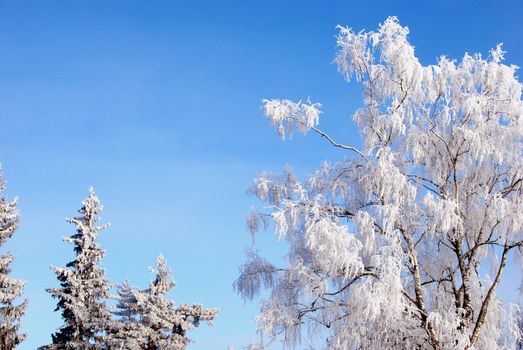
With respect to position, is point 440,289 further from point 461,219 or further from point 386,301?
point 386,301

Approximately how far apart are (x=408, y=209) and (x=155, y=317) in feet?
43.7

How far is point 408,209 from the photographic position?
12641 millimetres

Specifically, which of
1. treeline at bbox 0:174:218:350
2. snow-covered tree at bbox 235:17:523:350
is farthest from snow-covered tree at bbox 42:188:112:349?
snow-covered tree at bbox 235:17:523:350

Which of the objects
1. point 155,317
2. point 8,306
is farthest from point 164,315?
point 8,306

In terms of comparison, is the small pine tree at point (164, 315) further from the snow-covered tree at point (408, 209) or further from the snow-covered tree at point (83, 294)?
the snow-covered tree at point (408, 209)

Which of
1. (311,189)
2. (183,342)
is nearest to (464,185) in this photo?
(311,189)

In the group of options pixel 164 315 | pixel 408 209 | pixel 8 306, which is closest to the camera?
pixel 408 209

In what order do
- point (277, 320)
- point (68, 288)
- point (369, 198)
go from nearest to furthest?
point (277, 320), point (369, 198), point (68, 288)

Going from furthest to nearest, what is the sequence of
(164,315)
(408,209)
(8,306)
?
1. (164,315)
2. (8,306)
3. (408,209)

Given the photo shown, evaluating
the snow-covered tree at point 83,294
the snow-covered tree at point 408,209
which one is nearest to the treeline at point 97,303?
the snow-covered tree at point 83,294

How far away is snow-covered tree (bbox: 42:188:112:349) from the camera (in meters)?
22.1

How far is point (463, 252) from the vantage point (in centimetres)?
1330

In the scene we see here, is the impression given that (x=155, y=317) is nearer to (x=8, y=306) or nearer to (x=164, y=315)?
(x=164, y=315)

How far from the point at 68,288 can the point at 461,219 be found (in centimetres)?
1549
